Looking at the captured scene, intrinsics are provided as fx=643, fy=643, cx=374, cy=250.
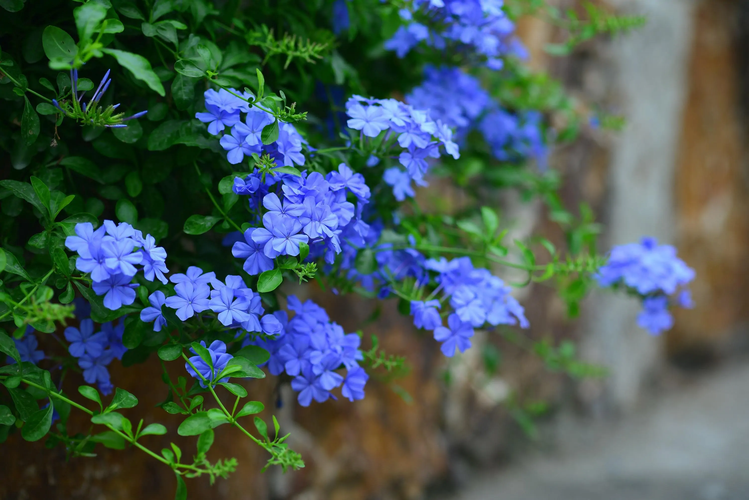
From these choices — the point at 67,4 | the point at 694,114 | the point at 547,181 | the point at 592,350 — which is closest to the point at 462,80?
the point at 547,181

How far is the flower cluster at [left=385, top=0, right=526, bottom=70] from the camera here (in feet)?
3.12

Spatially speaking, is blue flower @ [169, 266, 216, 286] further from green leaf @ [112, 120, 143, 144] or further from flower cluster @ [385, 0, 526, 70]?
flower cluster @ [385, 0, 526, 70]

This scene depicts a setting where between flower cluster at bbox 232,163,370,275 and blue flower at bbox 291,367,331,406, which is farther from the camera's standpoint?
blue flower at bbox 291,367,331,406

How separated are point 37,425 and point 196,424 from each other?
0.19 m

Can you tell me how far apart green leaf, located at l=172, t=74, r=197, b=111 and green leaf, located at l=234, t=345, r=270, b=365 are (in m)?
0.31

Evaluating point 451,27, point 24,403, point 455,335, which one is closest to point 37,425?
point 24,403

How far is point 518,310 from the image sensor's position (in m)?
0.95

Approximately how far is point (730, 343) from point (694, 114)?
40.7 inches

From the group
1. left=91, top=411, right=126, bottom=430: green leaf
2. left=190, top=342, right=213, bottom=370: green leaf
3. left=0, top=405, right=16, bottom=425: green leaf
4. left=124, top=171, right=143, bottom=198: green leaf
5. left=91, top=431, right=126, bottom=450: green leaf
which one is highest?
left=190, top=342, right=213, bottom=370: green leaf

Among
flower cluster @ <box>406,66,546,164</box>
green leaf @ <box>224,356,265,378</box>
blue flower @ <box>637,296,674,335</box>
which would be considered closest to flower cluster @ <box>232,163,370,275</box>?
green leaf @ <box>224,356,265,378</box>

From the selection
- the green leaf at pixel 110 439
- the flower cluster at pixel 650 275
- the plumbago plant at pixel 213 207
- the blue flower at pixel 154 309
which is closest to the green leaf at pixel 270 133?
the plumbago plant at pixel 213 207

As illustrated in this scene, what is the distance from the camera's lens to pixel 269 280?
728 mm

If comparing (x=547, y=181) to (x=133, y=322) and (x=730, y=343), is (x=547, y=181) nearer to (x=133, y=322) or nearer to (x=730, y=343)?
(x=133, y=322)

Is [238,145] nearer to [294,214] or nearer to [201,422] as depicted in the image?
[294,214]
